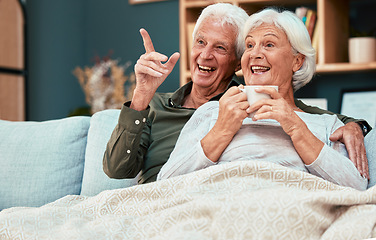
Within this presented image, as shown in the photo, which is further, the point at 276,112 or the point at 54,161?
the point at 54,161

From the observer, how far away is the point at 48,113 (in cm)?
380

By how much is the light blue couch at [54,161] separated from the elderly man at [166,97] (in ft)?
0.74

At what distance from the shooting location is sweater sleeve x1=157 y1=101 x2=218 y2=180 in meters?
1.36

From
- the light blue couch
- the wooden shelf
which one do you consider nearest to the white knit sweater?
the light blue couch

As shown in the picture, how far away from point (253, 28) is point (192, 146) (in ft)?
1.55

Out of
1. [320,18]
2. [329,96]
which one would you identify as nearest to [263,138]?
[320,18]

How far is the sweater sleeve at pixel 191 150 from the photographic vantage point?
1.36 m

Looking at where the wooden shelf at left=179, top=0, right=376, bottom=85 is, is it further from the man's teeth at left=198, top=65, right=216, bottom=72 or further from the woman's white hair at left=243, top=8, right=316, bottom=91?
the woman's white hair at left=243, top=8, right=316, bottom=91

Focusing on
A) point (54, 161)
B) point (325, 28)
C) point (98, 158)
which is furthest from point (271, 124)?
point (325, 28)

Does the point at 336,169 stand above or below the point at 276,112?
below

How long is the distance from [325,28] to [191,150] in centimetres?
152

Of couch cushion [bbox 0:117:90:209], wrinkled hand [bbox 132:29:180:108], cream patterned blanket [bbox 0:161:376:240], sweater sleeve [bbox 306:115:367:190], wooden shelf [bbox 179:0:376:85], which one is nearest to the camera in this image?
cream patterned blanket [bbox 0:161:376:240]

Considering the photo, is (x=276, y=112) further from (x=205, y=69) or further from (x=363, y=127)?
(x=205, y=69)

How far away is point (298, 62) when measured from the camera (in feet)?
5.20
